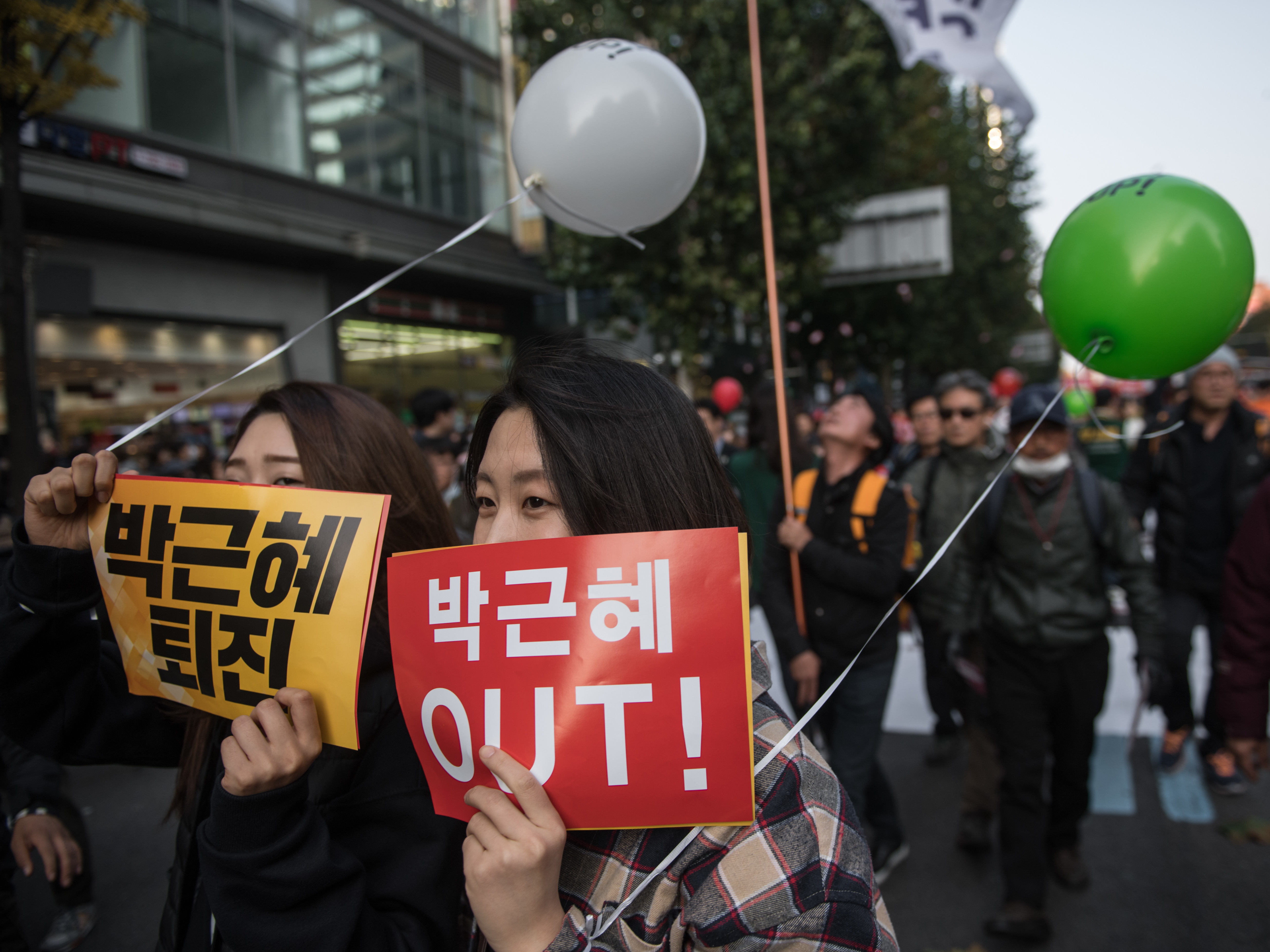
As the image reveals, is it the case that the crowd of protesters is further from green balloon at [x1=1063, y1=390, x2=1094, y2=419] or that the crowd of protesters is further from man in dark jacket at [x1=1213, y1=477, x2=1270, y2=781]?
green balloon at [x1=1063, y1=390, x2=1094, y2=419]

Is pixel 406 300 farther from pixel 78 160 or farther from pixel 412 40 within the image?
pixel 78 160

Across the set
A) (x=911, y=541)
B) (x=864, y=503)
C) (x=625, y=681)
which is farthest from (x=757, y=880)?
(x=911, y=541)

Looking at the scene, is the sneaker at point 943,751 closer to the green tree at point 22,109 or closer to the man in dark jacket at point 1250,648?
the man in dark jacket at point 1250,648

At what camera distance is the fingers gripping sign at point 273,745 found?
105cm

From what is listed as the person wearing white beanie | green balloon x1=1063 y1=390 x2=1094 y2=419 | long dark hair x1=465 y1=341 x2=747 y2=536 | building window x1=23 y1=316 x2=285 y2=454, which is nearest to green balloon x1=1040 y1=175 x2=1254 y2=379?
long dark hair x1=465 y1=341 x2=747 y2=536

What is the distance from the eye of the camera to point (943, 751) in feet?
14.0

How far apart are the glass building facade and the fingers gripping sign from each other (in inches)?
445

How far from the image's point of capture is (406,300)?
1483cm

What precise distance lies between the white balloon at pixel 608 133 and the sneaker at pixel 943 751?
3.42 meters

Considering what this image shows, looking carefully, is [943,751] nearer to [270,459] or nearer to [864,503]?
[864,503]

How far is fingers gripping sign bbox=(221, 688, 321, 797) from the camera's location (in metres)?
1.05

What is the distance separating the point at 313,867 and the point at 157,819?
12.2ft

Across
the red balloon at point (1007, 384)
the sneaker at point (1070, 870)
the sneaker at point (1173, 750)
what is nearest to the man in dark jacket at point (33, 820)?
the sneaker at point (1070, 870)

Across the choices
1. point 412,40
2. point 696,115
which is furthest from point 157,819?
point 412,40
